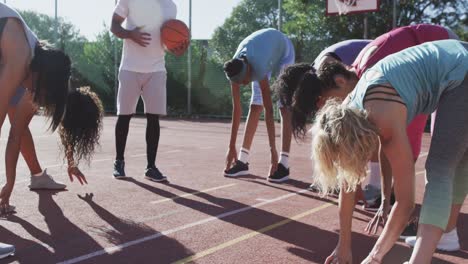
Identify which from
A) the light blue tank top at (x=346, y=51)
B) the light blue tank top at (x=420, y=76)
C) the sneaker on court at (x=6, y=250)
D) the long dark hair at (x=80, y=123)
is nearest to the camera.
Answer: the light blue tank top at (x=420, y=76)

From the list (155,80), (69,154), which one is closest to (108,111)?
(155,80)

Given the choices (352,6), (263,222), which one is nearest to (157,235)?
(263,222)

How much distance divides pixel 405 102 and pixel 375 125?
22cm

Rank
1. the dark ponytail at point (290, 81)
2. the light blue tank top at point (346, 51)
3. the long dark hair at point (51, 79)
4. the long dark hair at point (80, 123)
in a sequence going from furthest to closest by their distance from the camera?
1. the light blue tank top at point (346, 51)
2. the long dark hair at point (80, 123)
3. the long dark hair at point (51, 79)
4. the dark ponytail at point (290, 81)

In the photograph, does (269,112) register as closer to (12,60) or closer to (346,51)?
(346,51)

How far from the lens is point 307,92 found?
3.25 meters

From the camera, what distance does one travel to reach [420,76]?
9.04 ft

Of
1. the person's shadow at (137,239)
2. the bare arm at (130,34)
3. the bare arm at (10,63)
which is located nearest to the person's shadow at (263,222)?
the person's shadow at (137,239)

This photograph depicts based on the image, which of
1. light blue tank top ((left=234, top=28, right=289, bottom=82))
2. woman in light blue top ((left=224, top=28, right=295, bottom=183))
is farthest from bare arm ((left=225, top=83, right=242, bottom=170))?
light blue tank top ((left=234, top=28, right=289, bottom=82))

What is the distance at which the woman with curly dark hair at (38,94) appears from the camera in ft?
11.6

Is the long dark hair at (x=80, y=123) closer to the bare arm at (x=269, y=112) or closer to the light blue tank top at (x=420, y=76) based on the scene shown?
the bare arm at (x=269, y=112)

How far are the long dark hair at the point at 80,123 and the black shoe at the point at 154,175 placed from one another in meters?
1.50

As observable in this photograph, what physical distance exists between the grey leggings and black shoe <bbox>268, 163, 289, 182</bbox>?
3.28 meters

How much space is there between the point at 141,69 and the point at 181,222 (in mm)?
2525
